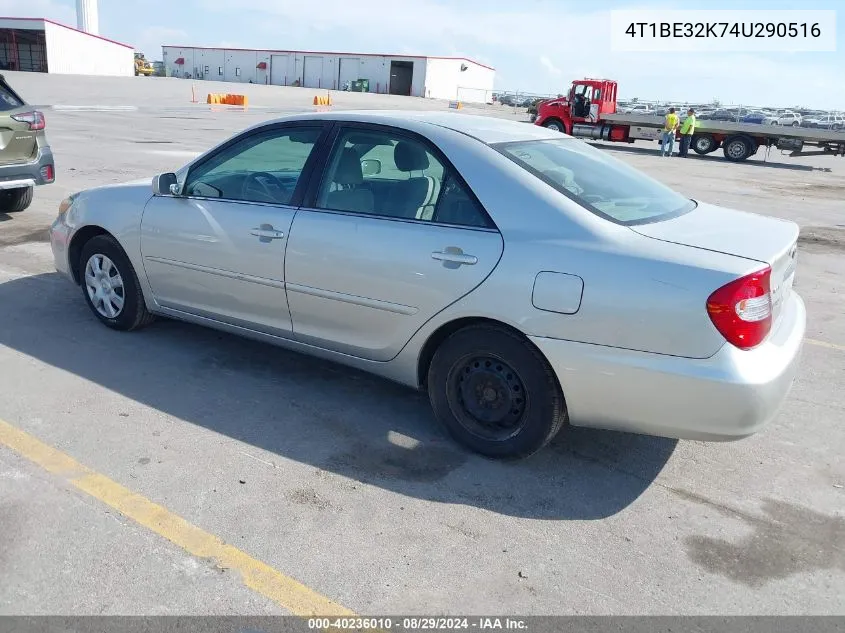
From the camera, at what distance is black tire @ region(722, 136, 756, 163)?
26250 millimetres

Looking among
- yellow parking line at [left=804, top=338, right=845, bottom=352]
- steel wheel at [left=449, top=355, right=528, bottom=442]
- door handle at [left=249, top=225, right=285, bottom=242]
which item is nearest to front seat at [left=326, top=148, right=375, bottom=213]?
door handle at [left=249, top=225, right=285, bottom=242]

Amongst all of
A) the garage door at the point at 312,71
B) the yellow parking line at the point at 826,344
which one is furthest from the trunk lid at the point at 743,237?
the garage door at the point at 312,71

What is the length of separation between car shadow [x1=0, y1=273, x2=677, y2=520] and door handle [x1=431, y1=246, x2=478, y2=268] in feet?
3.14

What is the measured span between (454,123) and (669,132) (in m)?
24.7

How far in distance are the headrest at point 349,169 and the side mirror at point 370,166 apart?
Answer: 0.9 inches

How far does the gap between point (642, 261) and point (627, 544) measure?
1.17 metres

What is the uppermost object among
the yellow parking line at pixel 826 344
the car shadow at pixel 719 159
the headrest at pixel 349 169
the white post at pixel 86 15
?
the white post at pixel 86 15

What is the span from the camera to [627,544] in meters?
3.03

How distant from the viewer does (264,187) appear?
4.39m

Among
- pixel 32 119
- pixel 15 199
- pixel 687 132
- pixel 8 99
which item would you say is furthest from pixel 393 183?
pixel 687 132

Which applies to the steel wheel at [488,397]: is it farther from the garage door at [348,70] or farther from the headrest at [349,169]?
the garage door at [348,70]

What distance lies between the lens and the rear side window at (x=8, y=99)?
26.6ft

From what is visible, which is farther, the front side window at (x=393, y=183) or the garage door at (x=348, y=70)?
the garage door at (x=348, y=70)

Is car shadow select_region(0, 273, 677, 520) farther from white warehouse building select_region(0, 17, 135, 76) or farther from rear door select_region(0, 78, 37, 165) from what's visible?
white warehouse building select_region(0, 17, 135, 76)
